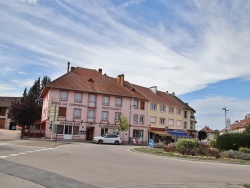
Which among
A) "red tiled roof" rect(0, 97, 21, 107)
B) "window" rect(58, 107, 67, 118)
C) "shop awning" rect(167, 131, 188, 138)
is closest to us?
"window" rect(58, 107, 67, 118)

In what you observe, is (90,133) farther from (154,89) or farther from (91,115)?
(154,89)

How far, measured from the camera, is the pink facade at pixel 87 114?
44281 mm

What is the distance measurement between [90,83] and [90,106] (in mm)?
4425

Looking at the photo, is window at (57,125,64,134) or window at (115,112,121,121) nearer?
window at (57,125,64,134)

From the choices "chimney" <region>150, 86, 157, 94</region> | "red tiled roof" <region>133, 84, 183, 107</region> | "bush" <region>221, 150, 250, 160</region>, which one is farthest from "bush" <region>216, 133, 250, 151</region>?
"chimney" <region>150, 86, 157, 94</region>

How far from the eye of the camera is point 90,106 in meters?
47.8

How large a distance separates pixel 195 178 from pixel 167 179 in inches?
55.0

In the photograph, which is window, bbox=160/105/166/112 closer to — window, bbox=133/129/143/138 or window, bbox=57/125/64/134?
window, bbox=133/129/143/138

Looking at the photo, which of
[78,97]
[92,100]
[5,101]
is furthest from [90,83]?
[5,101]

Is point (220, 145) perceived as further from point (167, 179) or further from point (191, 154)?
point (167, 179)

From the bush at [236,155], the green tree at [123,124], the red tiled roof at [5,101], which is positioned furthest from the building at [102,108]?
the red tiled roof at [5,101]

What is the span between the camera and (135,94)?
54906 mm

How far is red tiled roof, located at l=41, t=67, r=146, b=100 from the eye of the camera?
46.2 metres

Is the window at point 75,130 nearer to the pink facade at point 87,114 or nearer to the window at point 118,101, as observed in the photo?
the pink facade at point 87,114
